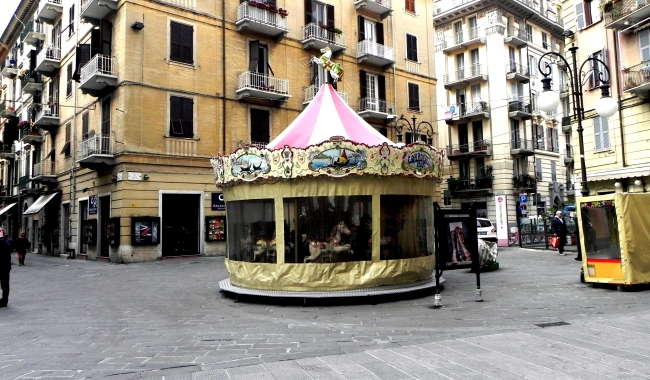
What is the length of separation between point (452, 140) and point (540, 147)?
747 centimetres

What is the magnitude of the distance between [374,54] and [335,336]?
25.0 metres

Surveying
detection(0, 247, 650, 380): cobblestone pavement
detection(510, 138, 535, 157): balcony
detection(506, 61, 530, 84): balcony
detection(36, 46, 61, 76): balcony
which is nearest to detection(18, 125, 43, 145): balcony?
detection(36, 46, 61, 76): balcony

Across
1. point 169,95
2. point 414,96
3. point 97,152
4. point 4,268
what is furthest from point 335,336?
point 414,96

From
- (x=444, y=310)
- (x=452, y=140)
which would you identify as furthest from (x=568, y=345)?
(x=452, y=140)

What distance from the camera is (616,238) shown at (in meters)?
10.9

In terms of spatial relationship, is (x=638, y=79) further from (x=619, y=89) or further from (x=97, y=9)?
(x=97, y=9)

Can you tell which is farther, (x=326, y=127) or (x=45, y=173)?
(x=45, y=173)

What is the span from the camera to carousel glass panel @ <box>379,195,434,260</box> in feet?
35.6

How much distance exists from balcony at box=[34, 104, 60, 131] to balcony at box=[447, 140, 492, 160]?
96.5 feet

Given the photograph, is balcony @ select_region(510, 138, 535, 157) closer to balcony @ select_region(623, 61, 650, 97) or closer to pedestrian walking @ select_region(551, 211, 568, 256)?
balcony @ select_region(623, 61, 650, 97)

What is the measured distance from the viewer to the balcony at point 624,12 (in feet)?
66.0

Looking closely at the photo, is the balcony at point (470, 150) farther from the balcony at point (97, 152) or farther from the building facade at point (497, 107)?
the balcony at point (97, 152)

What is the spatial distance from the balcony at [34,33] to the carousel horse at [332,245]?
30418mm

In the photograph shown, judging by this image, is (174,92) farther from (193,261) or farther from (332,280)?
(332,280)
